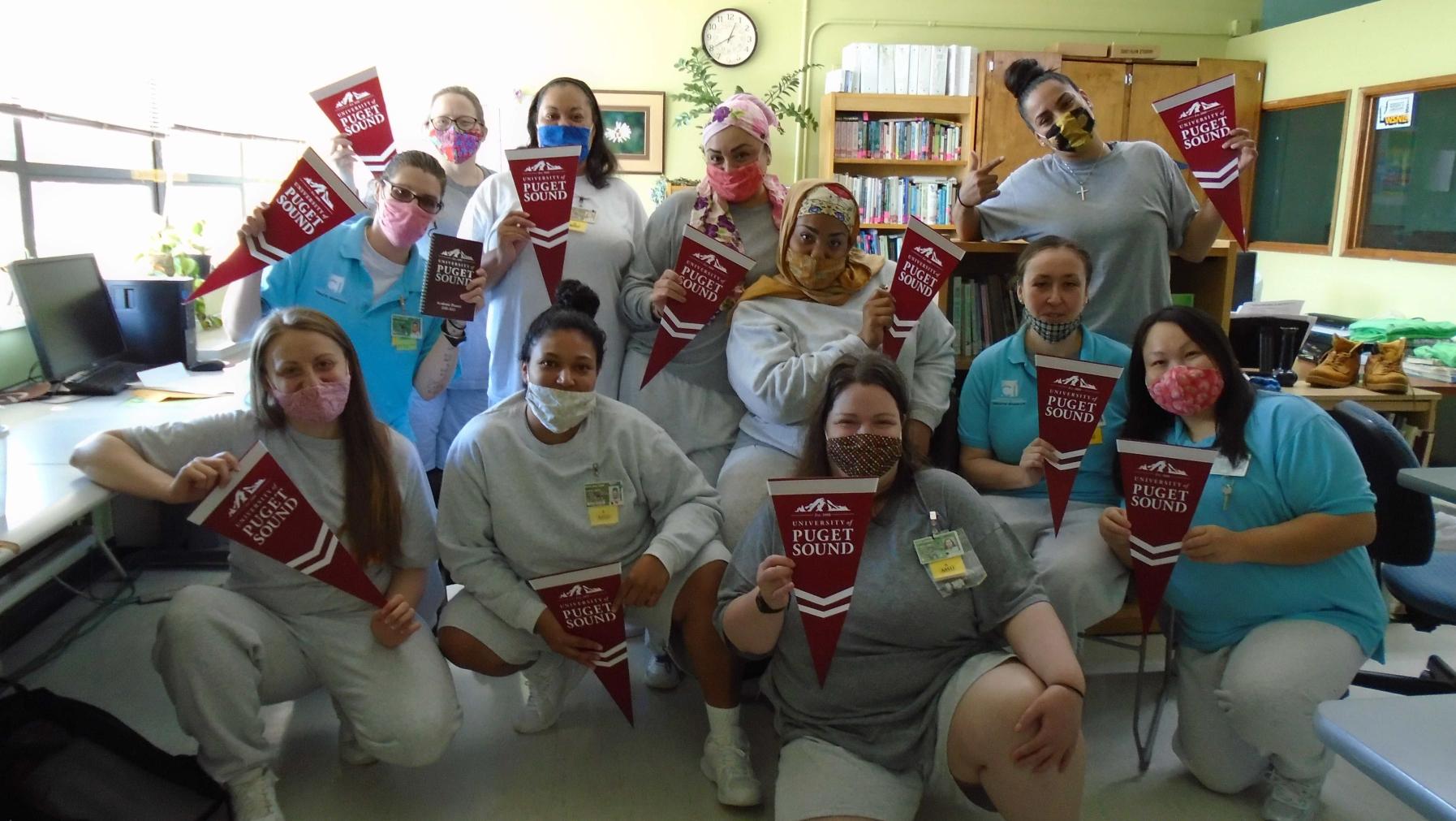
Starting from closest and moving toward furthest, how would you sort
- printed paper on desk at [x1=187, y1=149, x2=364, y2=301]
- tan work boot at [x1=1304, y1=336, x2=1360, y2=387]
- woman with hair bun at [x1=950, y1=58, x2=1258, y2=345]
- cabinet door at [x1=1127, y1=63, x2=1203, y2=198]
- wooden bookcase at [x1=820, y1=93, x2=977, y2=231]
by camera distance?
printed paper on desk at [x1=187, y1=149, x2=364, y2=301]
woman with hair bun at [x1=950, y1=58, x2=1258, y2=345]
tan work boot at [x1=1304, y1=336, x2=1360, y2=387]
wooden bookcase at [x1=820, y1=93, x2=977, y2=231]
cabinet door at [x1=1127, y1=63, x2=1203, y2=198]

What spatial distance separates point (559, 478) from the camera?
2.32 m

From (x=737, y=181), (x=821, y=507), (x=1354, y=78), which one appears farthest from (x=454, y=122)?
(x=1354, y=78)

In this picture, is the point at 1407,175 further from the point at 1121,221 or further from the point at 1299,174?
the point at 1121,221

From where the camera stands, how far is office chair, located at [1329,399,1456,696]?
241 centimetres

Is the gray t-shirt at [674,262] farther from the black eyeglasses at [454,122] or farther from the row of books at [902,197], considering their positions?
the row of books at [902,197]

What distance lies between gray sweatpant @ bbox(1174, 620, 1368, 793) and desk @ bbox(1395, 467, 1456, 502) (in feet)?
1.41

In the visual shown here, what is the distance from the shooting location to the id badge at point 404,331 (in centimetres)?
267

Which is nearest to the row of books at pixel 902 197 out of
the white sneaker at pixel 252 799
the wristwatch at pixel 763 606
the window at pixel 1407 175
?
the window at pixel 1407 175

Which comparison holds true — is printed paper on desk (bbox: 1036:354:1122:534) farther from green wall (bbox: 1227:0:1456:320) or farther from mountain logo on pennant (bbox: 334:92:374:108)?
green wall (bbox: 1227:0:1456:320)

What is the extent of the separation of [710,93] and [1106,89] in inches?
106

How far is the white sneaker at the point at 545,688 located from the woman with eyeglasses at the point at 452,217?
0.94m

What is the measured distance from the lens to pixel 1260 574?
2178mm

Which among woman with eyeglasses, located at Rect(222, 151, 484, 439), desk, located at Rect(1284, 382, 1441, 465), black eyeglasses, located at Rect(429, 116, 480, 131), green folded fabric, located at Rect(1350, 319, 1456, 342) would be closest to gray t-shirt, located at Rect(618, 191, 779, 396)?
woman with eyeglasses, located at Rect(222, 151, 484, 439)

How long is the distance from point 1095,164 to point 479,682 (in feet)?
8.08
